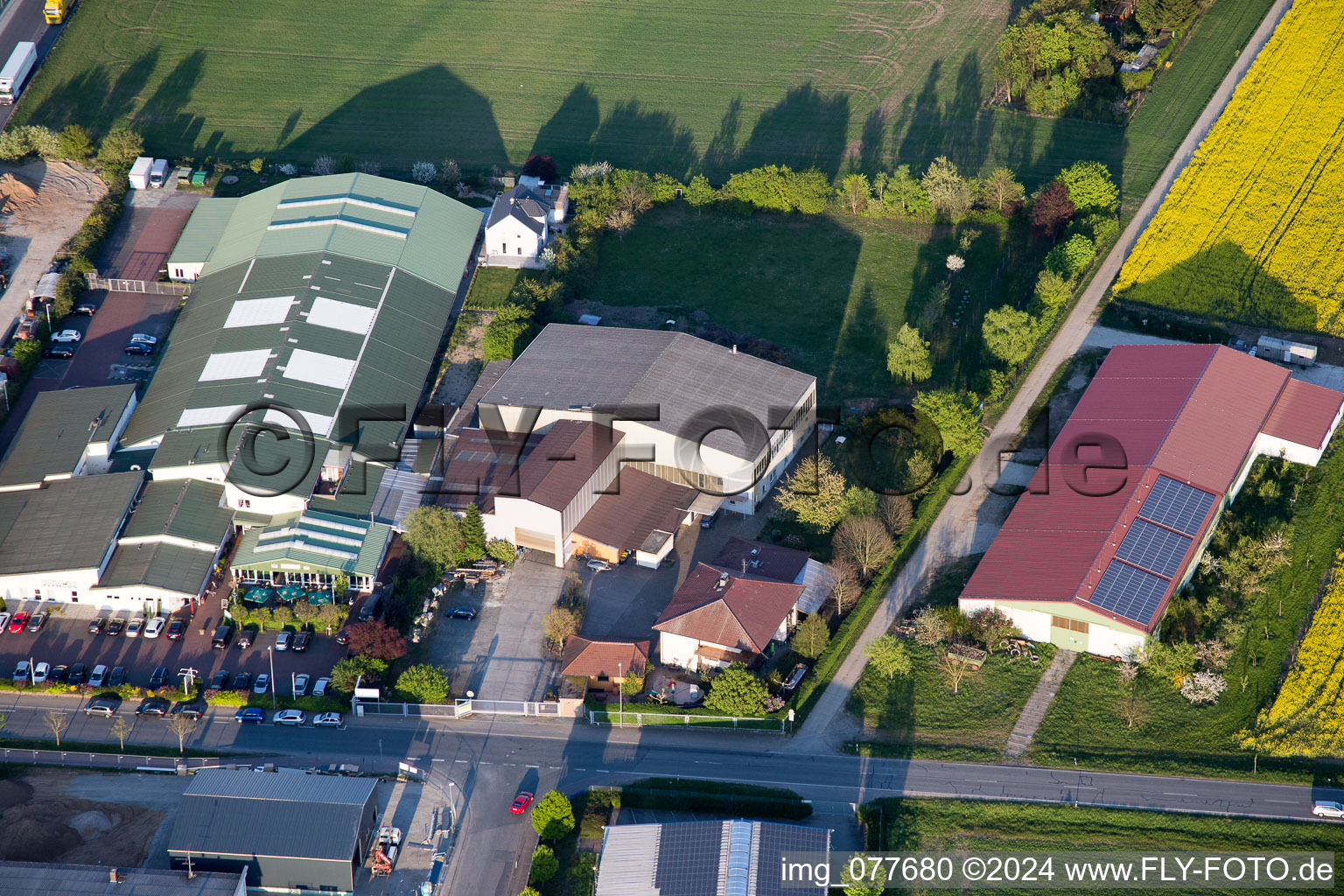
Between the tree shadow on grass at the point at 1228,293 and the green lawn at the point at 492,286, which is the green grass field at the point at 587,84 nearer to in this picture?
the tree shadow on grass at the point at 1228,293

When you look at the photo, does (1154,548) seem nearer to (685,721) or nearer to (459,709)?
(685,721)

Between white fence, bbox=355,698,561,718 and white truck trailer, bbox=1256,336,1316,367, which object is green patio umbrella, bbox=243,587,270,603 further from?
white truck trailer, bbox=1256,336,1316,367

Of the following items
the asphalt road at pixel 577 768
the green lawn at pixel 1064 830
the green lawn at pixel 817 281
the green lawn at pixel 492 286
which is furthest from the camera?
the green lawn at pixel 492 286

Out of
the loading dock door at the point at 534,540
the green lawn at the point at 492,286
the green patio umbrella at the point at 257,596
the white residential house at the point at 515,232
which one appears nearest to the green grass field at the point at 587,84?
the white residential house at the point at 515,232

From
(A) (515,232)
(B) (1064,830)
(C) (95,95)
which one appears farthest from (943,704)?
(C) (95,95)

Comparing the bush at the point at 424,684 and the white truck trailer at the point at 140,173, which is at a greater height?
the white truck trailer at the point at 140,173

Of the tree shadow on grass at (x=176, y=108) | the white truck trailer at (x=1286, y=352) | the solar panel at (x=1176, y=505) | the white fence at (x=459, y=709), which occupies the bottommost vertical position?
the white fence at (x=459, y=709)

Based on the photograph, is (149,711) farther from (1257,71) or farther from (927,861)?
(1257,71)

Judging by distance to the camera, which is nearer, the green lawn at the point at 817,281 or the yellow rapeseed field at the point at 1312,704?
the yellow rapeseed field at the point at 1312,704
